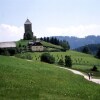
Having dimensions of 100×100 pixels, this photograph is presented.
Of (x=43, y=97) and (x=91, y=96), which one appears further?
(x=91, y=96)

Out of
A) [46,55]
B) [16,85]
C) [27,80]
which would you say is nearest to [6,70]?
[27,80]

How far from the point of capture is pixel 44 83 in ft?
116

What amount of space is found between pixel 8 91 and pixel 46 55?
10348 centimetres

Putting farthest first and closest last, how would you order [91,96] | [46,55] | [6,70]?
[46,55] < [6,70] < [91,96]

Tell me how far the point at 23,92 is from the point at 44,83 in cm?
652

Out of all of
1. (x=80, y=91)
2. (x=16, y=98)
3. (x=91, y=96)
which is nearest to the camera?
(x=16, y=98)

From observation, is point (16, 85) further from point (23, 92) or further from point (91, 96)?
point (91, 96)

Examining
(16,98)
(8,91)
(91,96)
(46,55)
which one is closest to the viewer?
(16,98)

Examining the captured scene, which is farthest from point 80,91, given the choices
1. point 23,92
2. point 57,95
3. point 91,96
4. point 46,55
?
point 46,55

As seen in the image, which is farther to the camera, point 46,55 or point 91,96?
point 46,55

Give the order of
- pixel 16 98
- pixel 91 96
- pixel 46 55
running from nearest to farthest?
pixel 16 98, pixel 91 96, pixel 46 55

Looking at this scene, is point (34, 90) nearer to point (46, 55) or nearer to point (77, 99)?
point (77, 99)

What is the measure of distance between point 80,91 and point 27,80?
5.73 meters

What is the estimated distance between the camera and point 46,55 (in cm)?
13200
